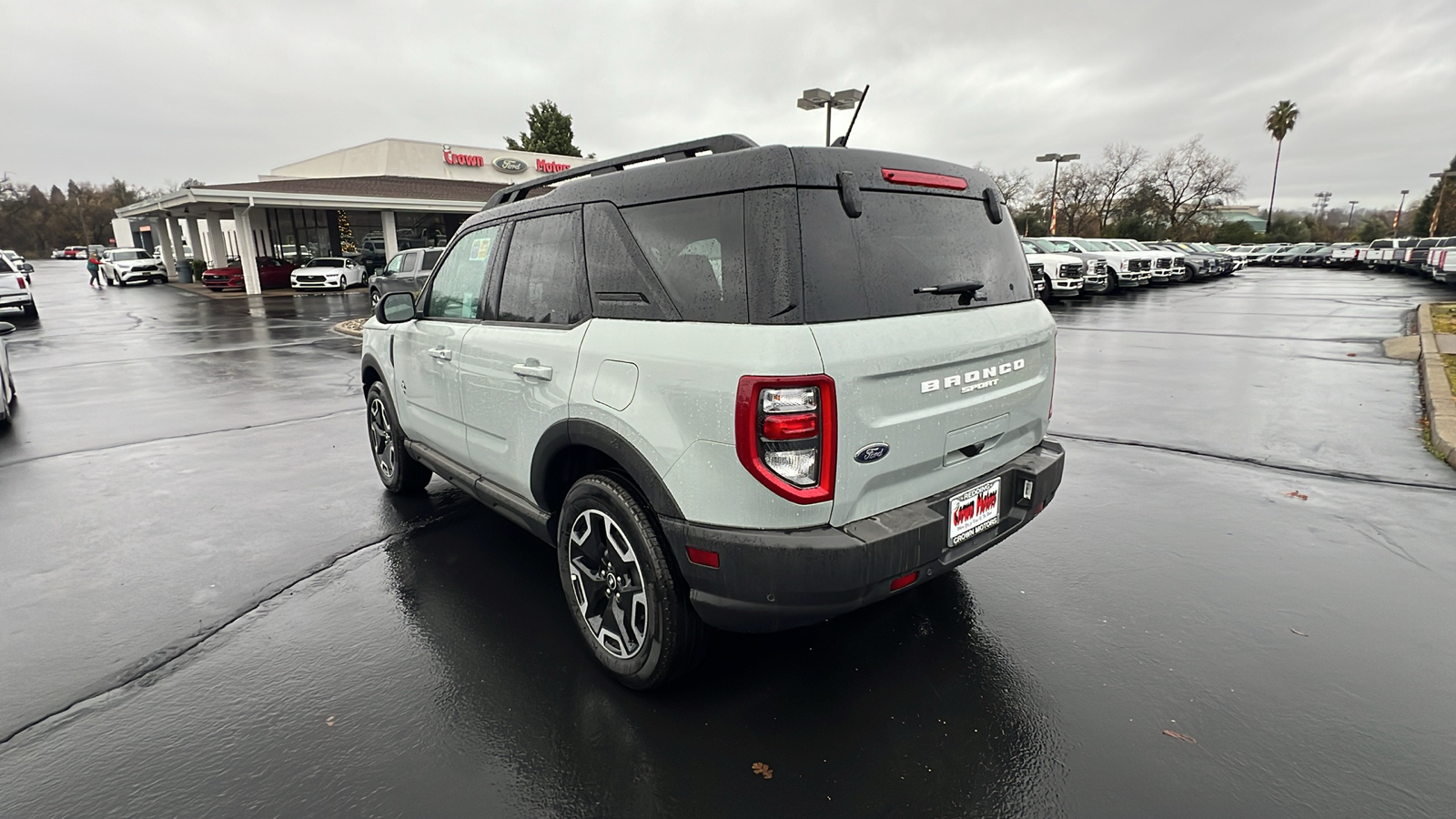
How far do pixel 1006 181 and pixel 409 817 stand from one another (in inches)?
2752

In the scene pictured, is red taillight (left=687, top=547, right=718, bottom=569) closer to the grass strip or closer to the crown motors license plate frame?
the crown motors license plate frame

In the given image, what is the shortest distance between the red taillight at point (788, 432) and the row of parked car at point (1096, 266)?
715 inches

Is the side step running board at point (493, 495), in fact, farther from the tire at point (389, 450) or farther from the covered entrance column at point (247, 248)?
the covered entrance column at point (247, 248)

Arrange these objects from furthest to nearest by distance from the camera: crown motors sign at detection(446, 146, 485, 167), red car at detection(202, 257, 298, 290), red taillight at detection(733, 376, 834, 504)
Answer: crown motors sign at detection(446, 146, 485, 167), red car at detection(202, 257, 298, 290), red taillight at detection(733, 376, 834, 504)

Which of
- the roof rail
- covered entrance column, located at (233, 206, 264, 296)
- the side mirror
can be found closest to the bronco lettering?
the roof rail

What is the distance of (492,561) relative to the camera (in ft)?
13.3

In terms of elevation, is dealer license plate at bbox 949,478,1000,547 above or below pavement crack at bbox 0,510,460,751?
above

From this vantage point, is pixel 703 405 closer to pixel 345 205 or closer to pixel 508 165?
pixel 345 205

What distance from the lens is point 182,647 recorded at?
3.21 meters

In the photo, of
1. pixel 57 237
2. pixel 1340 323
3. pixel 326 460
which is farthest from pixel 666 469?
pixel 57 237

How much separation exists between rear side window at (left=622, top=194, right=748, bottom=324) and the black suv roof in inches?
2.2

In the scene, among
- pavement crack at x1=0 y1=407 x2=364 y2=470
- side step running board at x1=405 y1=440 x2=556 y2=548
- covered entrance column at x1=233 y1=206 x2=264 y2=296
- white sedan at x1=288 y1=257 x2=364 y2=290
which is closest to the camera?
side step running board at x1=405 y1=440 x2=556 y2=548

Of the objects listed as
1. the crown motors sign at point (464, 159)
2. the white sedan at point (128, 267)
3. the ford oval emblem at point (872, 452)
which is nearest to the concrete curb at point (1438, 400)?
the ford oval emblem at point (872, 452)

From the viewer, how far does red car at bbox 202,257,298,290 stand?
29297mm
